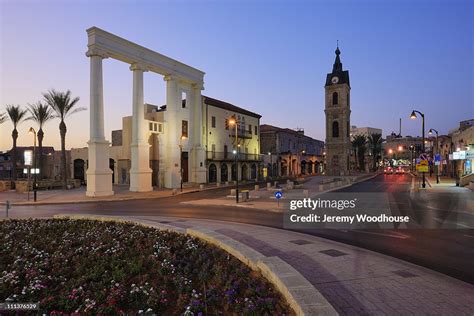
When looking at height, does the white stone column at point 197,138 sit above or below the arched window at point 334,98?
below

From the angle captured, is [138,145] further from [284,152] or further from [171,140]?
[284,152]

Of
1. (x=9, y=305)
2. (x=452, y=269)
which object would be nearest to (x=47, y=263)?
(x=9, y=305)

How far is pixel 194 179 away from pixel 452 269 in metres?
37.7

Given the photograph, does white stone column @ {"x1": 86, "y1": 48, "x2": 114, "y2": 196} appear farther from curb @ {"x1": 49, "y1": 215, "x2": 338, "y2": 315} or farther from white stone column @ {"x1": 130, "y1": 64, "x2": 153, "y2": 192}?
curb @ {"x1": 49, "y1": 215, "x2": 338, "y2": 315}

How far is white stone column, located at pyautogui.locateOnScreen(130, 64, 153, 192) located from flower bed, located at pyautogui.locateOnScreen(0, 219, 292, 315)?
78.2 ft

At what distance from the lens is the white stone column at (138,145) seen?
3416 cm

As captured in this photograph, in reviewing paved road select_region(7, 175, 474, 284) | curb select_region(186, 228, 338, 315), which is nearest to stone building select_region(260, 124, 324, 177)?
paved road select_region(7, 175, 474, 284)

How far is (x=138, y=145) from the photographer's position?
34.2m

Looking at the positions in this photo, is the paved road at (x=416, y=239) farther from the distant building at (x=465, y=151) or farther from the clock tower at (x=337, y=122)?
the clock tower at (x=337, y=122)

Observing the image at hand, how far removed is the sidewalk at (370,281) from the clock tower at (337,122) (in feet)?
180

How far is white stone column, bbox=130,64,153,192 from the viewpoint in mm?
34156

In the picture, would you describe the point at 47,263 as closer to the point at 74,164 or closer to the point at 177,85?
the point at 177,85

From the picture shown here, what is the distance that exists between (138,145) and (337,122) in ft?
144

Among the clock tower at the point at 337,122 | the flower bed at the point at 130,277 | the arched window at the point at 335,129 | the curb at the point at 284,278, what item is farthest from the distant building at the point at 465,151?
the flower bed at the point at 130,277
